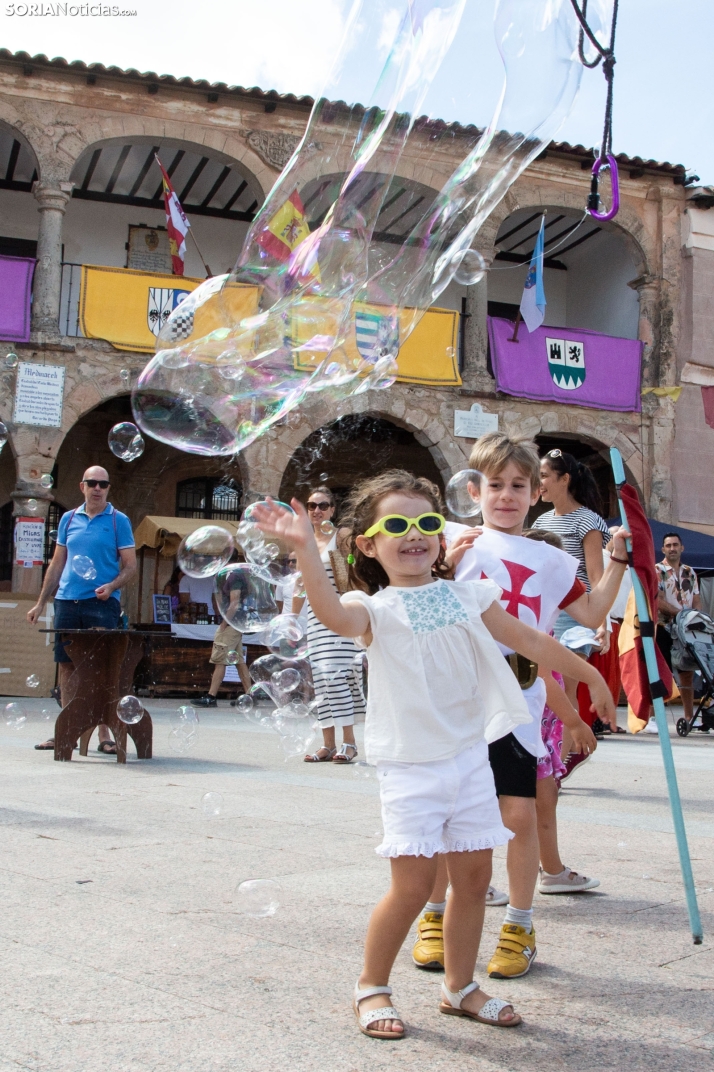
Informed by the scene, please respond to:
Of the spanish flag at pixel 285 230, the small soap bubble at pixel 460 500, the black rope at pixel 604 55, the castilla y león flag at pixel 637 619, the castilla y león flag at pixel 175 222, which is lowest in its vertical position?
the castilla y león flag at pixel 637 619

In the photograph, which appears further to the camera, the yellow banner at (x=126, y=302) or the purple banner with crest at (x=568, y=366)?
the purple banner with crest at (x=568, y=366)

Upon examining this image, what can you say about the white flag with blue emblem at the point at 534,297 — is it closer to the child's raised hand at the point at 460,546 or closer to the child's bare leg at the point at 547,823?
the child's bare leg at the point at 547,823

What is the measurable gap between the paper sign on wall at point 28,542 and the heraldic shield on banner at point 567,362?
7879 millimetres

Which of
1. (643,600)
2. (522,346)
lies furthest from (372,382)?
(522,346)

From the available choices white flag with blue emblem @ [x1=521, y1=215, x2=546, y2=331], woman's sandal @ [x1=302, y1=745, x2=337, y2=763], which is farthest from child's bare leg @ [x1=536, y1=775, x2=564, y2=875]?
white flag with blue emblem @ [x1=521, y1=215, x2=546, y2=331]

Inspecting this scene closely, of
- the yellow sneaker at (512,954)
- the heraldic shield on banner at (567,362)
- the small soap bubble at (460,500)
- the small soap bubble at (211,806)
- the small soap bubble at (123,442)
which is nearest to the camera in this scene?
the yellow sneaker at (512,954)

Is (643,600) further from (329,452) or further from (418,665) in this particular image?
(329,452)

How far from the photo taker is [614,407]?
54.1 ft

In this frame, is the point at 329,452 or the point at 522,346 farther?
the point at 329,452

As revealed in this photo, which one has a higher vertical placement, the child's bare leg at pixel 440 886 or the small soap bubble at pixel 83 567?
the small soap bubble at pixel 83 567

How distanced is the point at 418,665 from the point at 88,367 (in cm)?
1280

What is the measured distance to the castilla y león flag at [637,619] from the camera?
9.43 feet

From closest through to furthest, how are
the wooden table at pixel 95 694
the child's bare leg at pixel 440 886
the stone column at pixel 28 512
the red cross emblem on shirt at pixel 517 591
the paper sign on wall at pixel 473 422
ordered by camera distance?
the child's bare leg at pixel 440 886, the red cross emblem on shirt at pixel 517 591, the wooden table at pixel 95 694, the stone column at pixel 28 512, the paper sign on wall at pixel 473 422

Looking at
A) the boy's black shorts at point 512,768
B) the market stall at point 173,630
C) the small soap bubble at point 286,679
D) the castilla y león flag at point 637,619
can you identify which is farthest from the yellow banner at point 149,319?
the boy's black shorts at point 512,768
